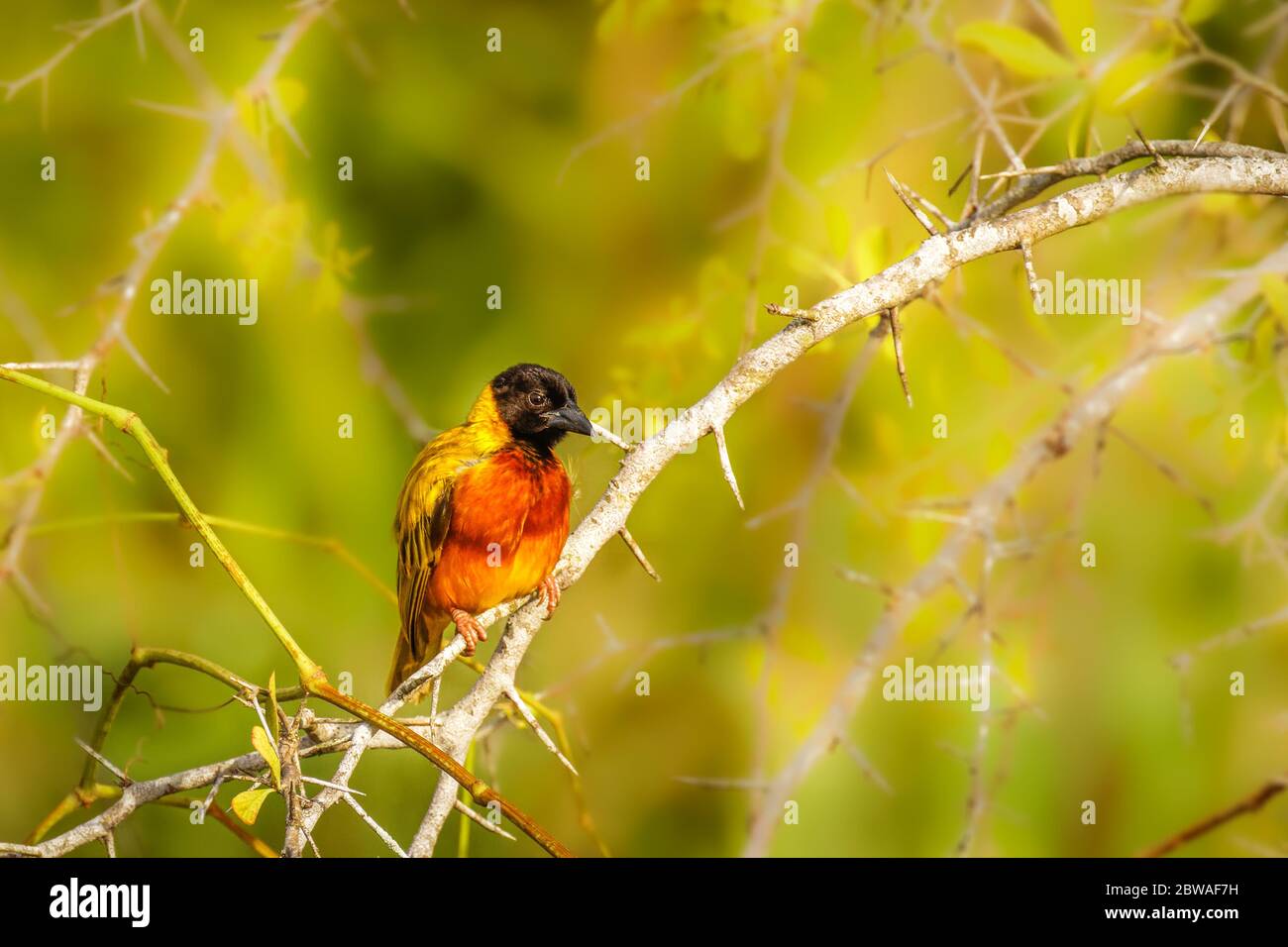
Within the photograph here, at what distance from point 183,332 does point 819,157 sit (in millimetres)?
Result: 3230

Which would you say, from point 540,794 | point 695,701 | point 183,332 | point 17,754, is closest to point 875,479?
point 695,701

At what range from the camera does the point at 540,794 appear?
20.5 ft

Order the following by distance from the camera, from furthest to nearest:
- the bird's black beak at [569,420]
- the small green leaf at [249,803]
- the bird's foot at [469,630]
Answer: the bird's black beak at [569,420] < the bird's foot at [469,630] < the small green leaf at [249,803]

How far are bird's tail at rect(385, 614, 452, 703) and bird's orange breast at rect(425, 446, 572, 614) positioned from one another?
6.8 inches

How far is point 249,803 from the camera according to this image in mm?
2213

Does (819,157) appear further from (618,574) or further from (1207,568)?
(1207,568)

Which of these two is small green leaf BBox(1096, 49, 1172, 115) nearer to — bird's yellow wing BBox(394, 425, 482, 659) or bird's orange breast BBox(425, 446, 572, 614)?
bird's orange breast BBox(425, 446, 572, 614)

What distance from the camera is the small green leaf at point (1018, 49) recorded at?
12.0ft

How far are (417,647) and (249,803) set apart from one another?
1.98 m

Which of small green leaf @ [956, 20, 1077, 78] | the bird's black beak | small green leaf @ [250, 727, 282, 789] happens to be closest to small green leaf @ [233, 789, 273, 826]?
small green leaf @ [250, 727, 282, 789]

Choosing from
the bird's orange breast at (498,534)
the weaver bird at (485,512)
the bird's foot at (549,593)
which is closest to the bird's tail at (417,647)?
the weaver bird at (485,512)

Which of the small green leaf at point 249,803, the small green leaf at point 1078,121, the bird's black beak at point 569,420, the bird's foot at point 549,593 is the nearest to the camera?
the small green leaf at point 249,803

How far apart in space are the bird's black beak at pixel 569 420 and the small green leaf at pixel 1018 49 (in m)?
1.56

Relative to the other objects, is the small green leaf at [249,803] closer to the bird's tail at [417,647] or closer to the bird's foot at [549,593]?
the bird's foot at [549,593]
